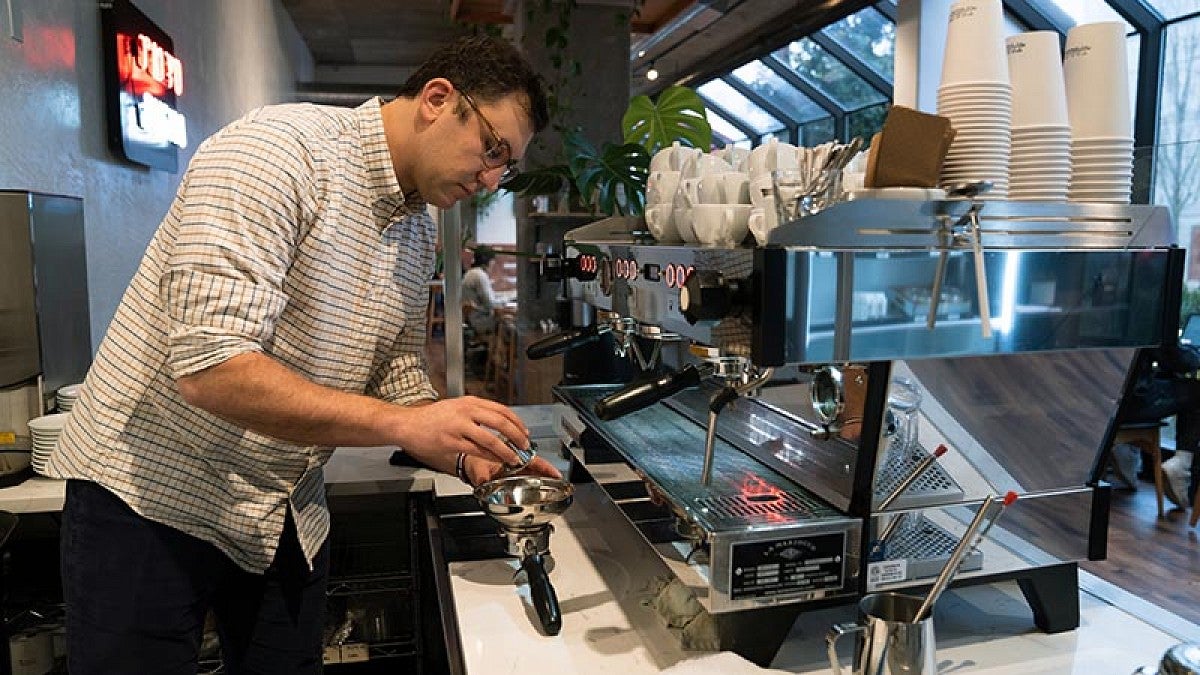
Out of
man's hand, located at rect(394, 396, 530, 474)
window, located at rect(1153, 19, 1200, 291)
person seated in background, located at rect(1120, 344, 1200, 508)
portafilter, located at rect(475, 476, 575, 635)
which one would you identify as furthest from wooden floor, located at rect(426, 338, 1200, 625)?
man's hand, located at rect(394, 396, 530, 474)

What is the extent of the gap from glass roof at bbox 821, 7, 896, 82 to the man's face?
5709mm

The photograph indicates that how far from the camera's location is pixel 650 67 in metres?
8.60

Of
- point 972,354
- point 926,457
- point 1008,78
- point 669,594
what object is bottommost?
point 669,594

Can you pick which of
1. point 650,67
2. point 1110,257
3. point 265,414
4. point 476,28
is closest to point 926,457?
point 1110,257

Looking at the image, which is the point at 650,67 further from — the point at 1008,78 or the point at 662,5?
the point at 1008,78

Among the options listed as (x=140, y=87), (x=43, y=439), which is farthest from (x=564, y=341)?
(x=140, y=87)

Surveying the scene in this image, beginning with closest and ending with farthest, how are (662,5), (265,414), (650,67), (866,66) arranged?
(265,414), (662,5), (866,66), (650,67)

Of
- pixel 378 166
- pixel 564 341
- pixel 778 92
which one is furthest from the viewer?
pixel 778 92

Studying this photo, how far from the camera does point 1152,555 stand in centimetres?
390

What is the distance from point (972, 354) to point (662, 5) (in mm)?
4541

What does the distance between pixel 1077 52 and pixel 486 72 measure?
790mm

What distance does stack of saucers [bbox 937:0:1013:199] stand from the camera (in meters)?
1.03

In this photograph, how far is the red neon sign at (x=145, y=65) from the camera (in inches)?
105

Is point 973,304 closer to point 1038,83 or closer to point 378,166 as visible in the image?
point 1038,83
